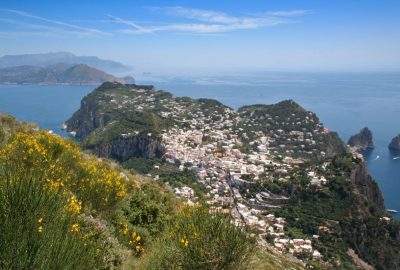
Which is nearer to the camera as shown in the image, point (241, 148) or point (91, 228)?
point (91, 228)

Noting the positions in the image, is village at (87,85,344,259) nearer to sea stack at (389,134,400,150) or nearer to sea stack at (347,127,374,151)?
sea stack at (347,127,374,151)

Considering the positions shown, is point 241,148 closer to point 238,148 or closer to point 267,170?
point 238,148

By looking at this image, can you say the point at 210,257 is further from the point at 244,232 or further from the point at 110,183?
the point at 110,183

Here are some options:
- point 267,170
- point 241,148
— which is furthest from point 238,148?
point 267,170

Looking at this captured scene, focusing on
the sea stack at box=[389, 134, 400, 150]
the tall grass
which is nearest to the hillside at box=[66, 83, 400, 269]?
the tall grass

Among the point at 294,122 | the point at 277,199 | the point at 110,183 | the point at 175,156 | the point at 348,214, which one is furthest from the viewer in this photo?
the point at 294,122

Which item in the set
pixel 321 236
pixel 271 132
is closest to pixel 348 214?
pixel 321 236
